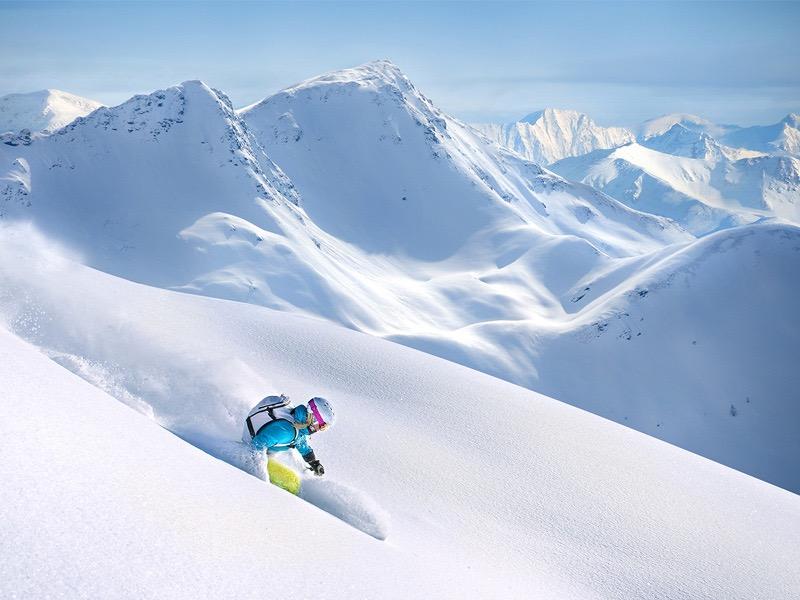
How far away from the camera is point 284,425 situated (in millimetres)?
8461

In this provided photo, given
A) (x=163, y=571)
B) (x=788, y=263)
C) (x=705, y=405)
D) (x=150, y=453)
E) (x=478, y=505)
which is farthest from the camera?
(x=788, y=263)

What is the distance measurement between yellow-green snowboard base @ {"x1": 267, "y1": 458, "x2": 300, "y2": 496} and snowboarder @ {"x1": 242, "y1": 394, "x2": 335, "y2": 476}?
0.22 meters

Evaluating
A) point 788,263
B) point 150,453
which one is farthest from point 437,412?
point 788,263

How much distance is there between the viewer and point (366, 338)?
51.4 ft

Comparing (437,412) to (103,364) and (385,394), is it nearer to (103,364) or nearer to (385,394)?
(385,394)

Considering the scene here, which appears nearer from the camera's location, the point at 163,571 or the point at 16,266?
the point at 163,571

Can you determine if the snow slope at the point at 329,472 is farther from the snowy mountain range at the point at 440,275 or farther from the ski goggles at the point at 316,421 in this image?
the snowy mountain range at the point at 440,275

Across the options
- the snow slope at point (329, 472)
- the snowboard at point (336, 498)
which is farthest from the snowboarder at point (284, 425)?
the snow slope at point (329, 472)

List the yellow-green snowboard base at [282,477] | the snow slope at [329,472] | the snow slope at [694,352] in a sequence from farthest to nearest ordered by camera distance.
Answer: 1. the snow slope at [694,352]
2. the yellow-green snowboard base at [282,477]
3. the snow slope at [329,472]

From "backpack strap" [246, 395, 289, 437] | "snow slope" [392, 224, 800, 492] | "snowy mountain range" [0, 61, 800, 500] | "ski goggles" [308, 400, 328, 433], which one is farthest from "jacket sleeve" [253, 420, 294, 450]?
"snowy mountain range" [0, 61, 800, 500]

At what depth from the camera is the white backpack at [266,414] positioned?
8578 mm

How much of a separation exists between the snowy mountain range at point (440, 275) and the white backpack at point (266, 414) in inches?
3453

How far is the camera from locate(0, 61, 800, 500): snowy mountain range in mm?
95500

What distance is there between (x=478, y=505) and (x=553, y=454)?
9.19ft
